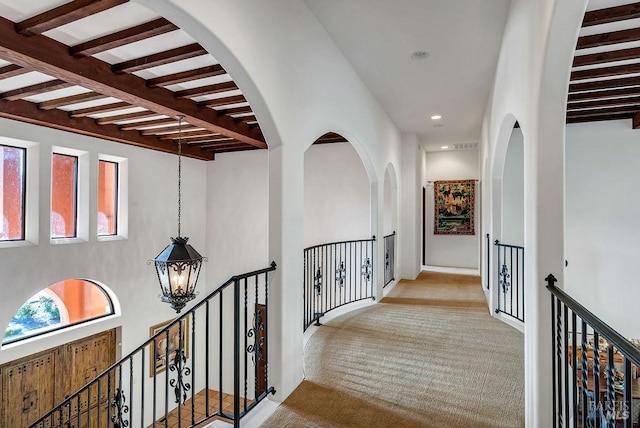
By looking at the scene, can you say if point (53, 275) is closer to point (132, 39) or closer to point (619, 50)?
point (132, 39)

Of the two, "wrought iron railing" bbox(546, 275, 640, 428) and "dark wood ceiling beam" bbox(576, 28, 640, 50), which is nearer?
"wrought iron railing" bbox(546, 275, 640, 428)

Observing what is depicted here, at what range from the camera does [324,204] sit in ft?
25.4

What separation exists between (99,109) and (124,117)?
1.35 ft

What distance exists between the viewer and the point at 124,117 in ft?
16.2

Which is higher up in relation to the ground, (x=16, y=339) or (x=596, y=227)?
(x=596, y=227)

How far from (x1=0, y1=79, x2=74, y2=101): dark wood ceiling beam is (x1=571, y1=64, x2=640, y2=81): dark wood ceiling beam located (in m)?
4.78

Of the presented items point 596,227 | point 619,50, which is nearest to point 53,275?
point 619,50

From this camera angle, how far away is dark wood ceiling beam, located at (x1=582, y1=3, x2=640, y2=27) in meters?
2.29

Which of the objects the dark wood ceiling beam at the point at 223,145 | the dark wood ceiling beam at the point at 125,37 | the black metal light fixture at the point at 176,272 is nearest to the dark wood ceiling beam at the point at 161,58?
the dark wood ceiling beam at the point at 125,37

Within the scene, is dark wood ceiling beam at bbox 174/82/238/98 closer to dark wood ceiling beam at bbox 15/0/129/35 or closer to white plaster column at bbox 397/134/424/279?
dark wood ceiling beam at bbox 15/0/129/35

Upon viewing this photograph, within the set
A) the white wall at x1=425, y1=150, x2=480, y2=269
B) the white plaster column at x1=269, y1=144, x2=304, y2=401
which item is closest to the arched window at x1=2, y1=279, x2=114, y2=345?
the white plaster column at x1=269, y1=144, x2=304, y2=401

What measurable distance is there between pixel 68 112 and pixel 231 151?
3233 millimetres

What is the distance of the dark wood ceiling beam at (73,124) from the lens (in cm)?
421

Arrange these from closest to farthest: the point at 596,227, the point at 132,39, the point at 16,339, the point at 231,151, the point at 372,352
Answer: the point at 132,39 → the point at 372,352 → the point at 16,339 → the point at 596,227 → the point at 231,151
